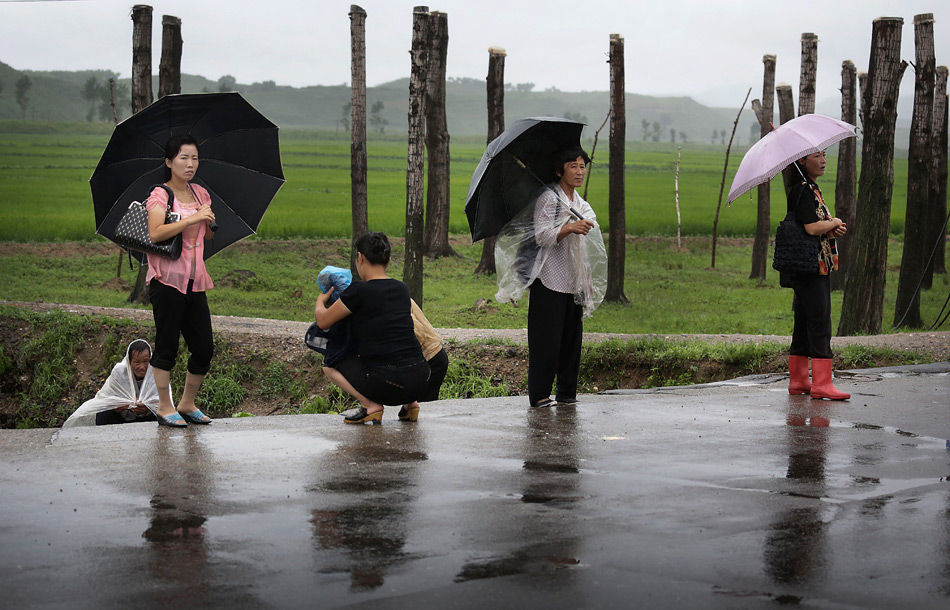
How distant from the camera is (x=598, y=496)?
14.5 ft

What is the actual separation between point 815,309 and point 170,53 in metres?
13.8

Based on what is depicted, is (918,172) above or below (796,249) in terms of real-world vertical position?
above

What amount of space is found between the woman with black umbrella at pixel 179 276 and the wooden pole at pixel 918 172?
37.9 feet

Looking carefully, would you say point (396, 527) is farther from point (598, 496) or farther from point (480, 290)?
point (480, 290)

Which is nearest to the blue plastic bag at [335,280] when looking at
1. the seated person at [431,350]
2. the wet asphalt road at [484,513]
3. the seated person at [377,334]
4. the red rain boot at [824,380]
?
the seated person at [377,334]

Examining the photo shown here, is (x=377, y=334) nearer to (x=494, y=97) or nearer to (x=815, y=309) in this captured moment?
(x=815, y=309)

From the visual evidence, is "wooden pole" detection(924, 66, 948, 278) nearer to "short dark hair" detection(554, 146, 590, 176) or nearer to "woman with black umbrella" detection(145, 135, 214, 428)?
"short dark hair" detection(554, 146, 590, 176)

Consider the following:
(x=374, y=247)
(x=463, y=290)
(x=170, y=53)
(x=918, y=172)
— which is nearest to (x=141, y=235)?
(x=374, y=247)

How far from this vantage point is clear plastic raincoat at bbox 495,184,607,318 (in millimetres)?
6852

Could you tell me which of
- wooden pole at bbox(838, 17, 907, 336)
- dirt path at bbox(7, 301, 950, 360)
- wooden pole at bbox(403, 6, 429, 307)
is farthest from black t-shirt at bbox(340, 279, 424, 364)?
wooden pole at bbox(838, 17, 907, 336)

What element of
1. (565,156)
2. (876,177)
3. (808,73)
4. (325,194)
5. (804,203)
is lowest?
(804,203)

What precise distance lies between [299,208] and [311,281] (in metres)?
14.3

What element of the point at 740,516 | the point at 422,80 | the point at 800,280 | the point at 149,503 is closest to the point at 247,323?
the point at 422,80

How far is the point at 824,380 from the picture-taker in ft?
23.7
